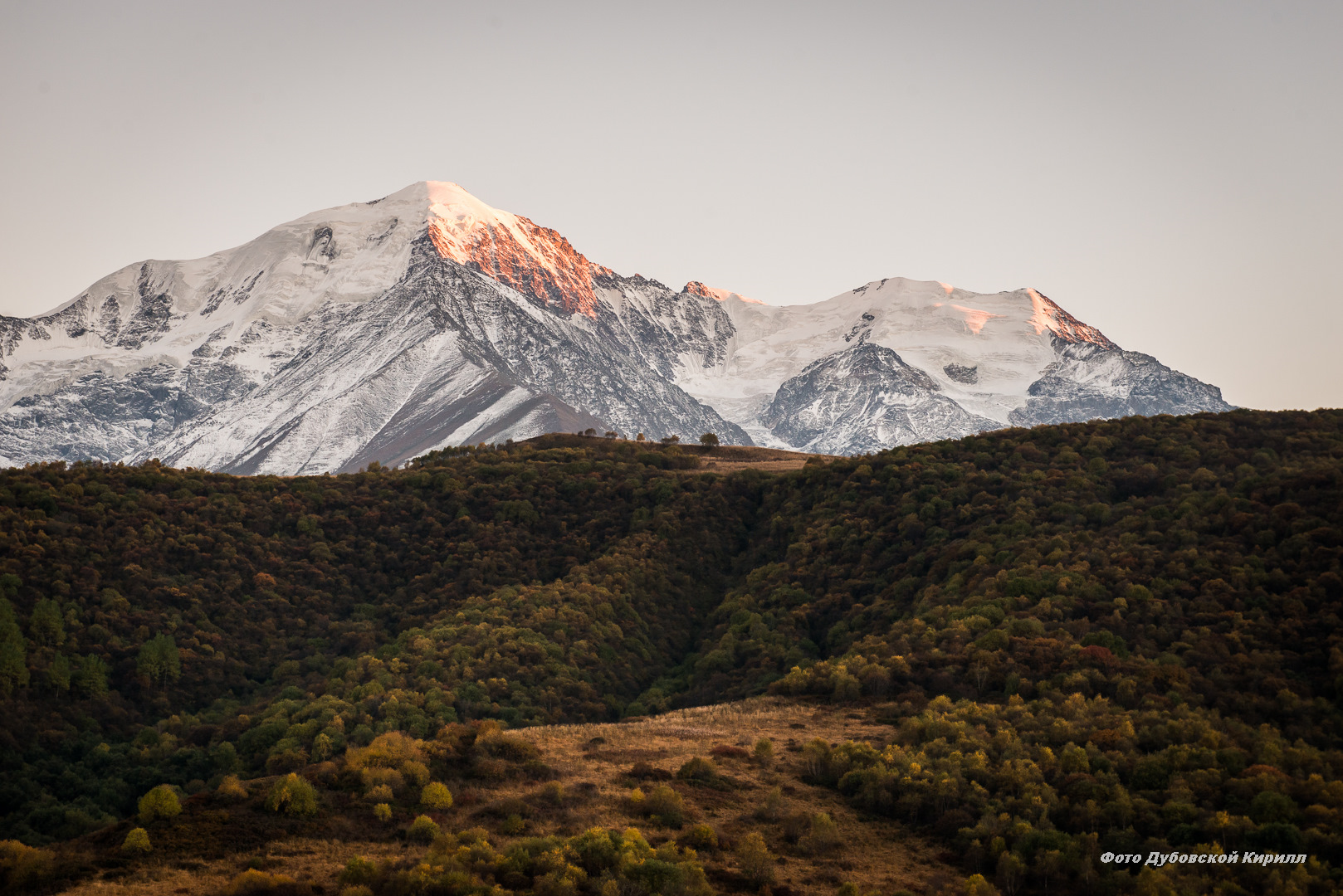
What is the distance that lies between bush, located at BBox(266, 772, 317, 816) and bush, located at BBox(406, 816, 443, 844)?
4884 mm

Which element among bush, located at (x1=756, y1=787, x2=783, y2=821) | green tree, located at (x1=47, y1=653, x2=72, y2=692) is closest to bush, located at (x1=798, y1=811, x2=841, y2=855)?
bush, located at (x1=756, y1=787, x2=783, y2=821)

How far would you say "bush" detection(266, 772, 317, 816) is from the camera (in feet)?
155

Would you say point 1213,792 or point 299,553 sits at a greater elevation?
point 299,553

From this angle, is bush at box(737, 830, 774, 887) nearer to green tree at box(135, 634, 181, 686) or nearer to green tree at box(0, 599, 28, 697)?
green tree at box(135, 634, 181, 686)

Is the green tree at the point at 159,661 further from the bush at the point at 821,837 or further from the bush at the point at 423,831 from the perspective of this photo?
the bush at the point at 821,837

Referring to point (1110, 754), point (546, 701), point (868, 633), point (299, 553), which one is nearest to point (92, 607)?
point (299, 553)

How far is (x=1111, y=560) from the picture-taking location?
82.2 m

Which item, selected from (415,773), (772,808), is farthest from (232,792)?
(772,808)

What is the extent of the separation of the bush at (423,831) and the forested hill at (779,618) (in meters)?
24.0

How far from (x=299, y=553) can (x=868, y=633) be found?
221 ft

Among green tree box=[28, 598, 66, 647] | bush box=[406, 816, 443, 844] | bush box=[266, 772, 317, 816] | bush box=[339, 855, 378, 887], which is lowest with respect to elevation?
bush box=[406, 816, 443, 844]

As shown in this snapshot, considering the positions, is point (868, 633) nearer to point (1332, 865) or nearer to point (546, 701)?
point (546, 701)

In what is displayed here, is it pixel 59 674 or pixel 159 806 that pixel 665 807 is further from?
pixel 59 674

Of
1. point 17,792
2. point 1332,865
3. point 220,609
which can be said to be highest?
point 220,609
